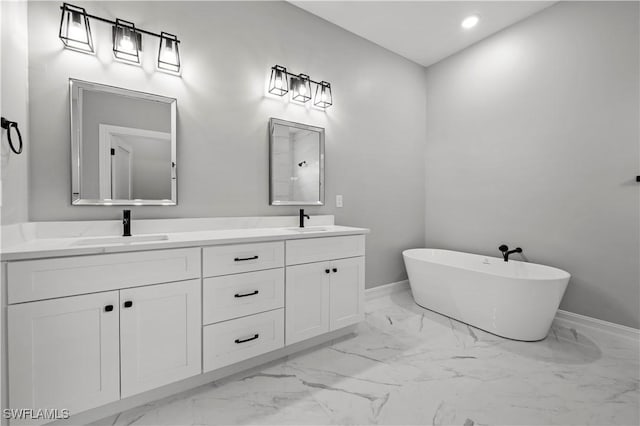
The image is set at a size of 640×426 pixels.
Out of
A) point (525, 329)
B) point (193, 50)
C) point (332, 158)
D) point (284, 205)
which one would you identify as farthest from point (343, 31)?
point (525, 329)

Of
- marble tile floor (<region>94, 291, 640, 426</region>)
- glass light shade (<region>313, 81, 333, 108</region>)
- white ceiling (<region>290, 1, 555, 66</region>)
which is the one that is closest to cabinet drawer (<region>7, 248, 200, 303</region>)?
marble tile floor (<region>94, 291, 640, 426</region>)

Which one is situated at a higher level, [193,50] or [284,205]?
[193,50]

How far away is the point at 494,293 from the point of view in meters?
2.16

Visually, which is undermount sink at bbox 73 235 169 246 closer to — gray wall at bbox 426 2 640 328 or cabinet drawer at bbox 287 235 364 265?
cabinet drawer at bbox 287 235 364 265

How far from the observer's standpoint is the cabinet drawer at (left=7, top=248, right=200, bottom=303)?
1.11 meters

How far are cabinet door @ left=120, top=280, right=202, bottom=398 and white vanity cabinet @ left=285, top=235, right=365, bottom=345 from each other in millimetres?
573

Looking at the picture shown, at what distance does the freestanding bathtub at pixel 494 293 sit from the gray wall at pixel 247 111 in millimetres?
554

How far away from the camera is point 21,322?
43.6 inches

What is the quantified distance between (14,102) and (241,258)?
135 cm

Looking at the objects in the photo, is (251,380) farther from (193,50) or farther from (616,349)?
(616,349)

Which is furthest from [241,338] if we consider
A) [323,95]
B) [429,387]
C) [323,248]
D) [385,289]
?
[323,95]

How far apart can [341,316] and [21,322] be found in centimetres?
170

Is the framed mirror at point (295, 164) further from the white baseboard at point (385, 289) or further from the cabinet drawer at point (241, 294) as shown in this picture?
the white baseboard at point (385, 289)

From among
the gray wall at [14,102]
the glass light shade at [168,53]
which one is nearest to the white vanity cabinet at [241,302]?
the gray wall at [14,102]
